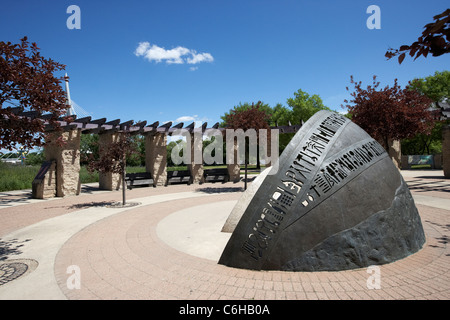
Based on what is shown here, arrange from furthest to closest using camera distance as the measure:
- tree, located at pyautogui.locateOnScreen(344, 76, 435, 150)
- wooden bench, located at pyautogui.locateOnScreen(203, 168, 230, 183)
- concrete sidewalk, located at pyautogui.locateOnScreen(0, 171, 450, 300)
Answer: wooden bench, located at pyautogui.locateOnScreen(203, 168, 230, 183) < tree, located at pyautogui.locateOnScreen(344, 76, 435, 150) < concrete sidewalk, located at pyautogui.locateOnScreen(0, 171, 450, 300)

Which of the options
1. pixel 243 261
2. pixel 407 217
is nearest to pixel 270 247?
pixel 243 261

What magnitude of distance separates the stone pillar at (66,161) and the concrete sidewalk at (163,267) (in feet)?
18.6

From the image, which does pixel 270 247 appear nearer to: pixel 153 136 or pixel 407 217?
pixel 407 217

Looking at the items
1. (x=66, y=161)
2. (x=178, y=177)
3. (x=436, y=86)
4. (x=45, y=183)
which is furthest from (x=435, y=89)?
(x=45, y=183)

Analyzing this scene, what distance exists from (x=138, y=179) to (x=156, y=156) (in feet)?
7.26

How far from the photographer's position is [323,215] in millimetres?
4430

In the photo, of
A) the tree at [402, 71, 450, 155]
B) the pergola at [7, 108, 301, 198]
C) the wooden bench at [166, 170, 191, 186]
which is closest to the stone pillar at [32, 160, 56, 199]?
the pergola at [7, 108, 301, 198]

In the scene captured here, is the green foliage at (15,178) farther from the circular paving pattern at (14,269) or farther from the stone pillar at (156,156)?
the circular paving pattern at (14,269)

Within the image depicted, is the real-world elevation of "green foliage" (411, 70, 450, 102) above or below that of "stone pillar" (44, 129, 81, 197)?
above

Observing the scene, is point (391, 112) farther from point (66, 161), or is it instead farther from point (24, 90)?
point (66, 161)

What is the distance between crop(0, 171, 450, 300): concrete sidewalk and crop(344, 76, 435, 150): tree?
582 cm

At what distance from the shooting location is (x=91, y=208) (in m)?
10.8

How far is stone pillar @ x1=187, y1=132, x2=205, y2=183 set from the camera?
20250 mm

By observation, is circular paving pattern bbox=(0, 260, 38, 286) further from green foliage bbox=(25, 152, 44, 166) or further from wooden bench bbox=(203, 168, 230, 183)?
green foliage bbox=(25, 152, 44, 166)
